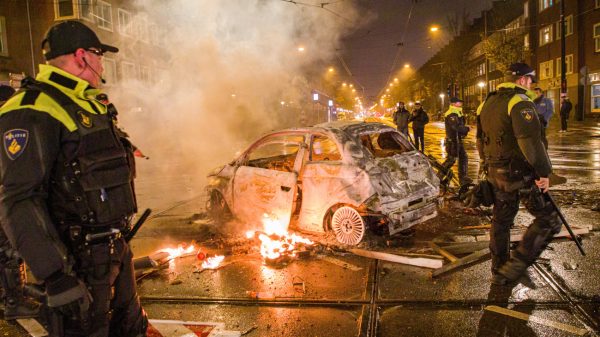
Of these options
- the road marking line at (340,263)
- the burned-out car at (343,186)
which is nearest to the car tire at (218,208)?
the burned-out car at (343,186)

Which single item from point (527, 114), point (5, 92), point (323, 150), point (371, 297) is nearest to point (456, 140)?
point (323, 150)

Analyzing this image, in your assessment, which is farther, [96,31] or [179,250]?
[96,31]

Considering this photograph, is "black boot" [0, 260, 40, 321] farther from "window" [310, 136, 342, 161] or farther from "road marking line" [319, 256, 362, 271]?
"window" [310, 136, 342, 161]

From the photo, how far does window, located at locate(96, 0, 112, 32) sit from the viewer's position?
25375 millimetres

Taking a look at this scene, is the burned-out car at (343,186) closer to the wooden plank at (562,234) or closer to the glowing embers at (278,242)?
the glowing embers at (278,242)

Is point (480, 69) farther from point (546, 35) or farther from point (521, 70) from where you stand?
point (521, 70)

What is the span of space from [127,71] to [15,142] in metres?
27.2

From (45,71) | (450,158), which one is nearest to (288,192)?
(45,71)

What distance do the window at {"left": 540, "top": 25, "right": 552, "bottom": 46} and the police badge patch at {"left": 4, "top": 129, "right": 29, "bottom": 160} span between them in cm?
4112

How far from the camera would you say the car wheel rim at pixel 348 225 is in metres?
5.35

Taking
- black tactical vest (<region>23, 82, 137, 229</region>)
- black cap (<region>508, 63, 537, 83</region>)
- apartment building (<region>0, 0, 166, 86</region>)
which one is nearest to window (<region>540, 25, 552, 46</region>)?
apartment building (<region>0, 0, 166, 86</region>)

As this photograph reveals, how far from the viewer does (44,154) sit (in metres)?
2.10

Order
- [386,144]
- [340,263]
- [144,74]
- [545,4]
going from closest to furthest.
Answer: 1. [340,263]
2. [386,144]
3. [144,74]
4. [545,4]

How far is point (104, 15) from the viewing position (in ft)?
84.6
